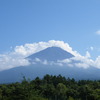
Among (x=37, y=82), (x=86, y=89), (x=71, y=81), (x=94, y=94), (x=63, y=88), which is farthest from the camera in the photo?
(x=71, y=81)

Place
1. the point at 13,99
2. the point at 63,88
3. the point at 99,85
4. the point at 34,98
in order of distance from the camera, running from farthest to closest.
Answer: the point at 99,85 < the point at 63,88 < the point at 13,99 < the point at 34,98

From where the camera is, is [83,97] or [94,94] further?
[83,97]

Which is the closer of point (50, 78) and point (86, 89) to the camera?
point (86, 89)

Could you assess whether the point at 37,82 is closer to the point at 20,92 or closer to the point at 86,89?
the point at 86,89

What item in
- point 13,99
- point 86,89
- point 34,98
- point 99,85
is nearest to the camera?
point 34,98

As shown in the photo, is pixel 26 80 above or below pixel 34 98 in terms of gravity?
above

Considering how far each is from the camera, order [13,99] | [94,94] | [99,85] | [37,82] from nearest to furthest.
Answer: [13,99], [94,94], [99,85], [37,82]

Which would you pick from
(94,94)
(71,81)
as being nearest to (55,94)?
(94,94)

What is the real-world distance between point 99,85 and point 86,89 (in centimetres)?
850

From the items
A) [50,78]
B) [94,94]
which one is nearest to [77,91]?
[94,94]

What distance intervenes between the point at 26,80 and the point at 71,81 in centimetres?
4296

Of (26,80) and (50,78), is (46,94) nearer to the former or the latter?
(50,78)

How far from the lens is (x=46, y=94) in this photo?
5494 centimetres

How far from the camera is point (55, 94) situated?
174ft
